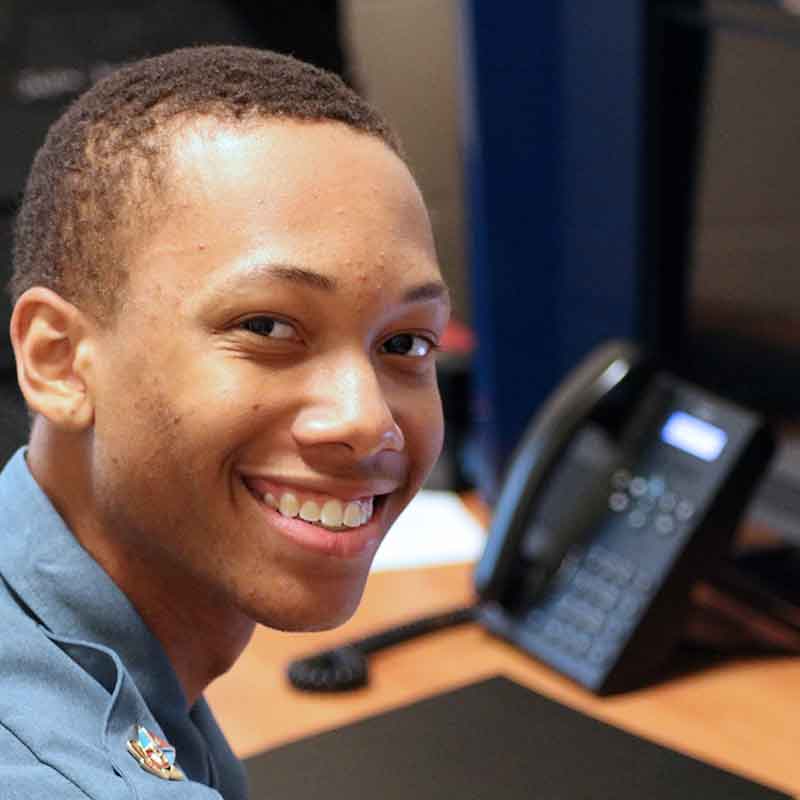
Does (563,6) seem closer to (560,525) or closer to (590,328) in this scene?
(590,328)

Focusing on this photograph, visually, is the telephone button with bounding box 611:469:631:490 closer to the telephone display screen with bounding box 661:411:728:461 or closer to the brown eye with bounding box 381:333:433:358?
the telephone display screen with bounding box 661:411:728:461

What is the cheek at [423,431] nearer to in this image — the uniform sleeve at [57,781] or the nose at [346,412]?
the nose at [346,412]

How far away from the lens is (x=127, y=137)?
0.80 meters

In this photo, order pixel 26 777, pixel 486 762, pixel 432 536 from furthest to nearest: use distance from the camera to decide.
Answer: pixel 432 536 → pixel 486 762 → pixel 26 777

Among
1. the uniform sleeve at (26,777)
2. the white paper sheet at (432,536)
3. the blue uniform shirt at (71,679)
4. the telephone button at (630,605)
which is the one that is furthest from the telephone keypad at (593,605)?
the uniform sleeve at (26,777)

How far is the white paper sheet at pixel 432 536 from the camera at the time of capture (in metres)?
1.61

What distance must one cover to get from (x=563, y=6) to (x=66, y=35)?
537 millimetres

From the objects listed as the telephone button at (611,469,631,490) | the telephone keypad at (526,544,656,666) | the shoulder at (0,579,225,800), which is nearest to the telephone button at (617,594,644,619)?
the telephone keypad at (526,544,656,666)

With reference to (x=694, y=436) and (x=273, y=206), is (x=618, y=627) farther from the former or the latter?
(x=273, y=206)

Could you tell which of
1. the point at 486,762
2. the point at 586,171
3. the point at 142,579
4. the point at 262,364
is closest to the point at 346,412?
the point at 262,364

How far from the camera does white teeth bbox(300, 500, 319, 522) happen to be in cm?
79

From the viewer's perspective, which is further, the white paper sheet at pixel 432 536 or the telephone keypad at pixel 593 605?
the white paper sheet at pixel 432 536

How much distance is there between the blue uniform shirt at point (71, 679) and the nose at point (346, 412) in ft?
0.45

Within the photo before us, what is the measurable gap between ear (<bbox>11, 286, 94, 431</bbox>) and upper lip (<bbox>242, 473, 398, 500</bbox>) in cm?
9
